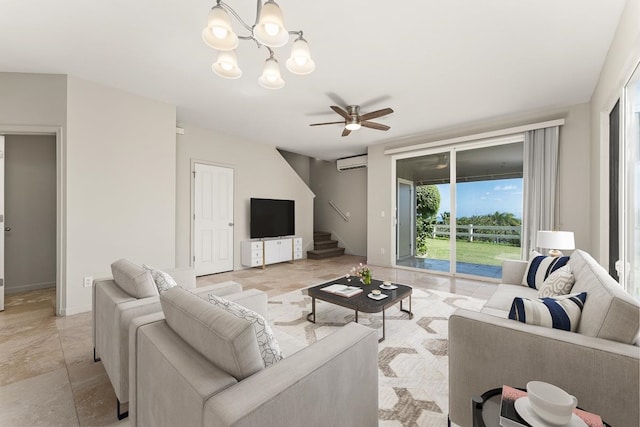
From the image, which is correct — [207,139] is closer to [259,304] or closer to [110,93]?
[110,93]

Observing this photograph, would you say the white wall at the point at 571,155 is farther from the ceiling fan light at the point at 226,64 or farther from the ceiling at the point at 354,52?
the ceiling fan light at the point at 226,64

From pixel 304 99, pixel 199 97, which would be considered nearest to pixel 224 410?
pixel 304 99

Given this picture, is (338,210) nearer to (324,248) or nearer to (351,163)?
(324,248)

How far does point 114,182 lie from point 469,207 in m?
5.34

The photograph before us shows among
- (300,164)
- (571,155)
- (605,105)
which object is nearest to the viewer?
(605,105)

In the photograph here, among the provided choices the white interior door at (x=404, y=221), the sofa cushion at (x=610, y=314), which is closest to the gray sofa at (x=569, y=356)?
the sofa cushion at (x=610, y=314)

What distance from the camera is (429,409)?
5.29ft

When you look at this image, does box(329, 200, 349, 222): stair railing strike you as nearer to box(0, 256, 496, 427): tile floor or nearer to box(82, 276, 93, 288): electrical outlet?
box(0, 256, 496, 427): tile floor

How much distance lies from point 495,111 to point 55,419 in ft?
17.8

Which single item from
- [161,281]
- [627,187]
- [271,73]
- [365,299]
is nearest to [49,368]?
[161,281]

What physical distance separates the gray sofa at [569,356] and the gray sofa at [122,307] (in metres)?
1.24

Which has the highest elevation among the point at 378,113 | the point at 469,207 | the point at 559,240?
the point at 378,113

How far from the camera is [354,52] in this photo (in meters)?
2.60

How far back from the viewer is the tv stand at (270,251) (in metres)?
5.45
